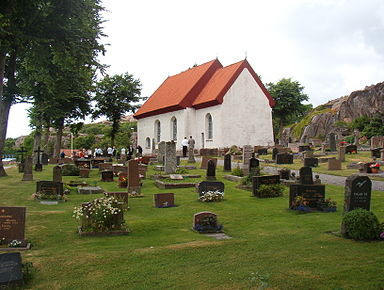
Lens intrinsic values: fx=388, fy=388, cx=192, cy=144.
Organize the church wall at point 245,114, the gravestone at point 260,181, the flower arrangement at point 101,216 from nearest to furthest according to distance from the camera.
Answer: the flower arrangement at point 101,216 < the gravestone at point 260,181 < the church wall at point 245,114

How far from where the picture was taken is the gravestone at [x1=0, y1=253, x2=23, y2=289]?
480cm

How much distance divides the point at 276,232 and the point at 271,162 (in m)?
17.3

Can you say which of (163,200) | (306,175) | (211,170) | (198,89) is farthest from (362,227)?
(198,89)

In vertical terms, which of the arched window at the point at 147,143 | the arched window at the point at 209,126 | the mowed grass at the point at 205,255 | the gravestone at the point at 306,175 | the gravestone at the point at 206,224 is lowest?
the mowed grass at the point at 205,255

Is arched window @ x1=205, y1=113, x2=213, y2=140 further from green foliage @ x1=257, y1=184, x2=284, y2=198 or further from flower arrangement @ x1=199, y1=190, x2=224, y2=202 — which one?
flower arrangement @ x1=199, y1=190, x2=224, y2=202

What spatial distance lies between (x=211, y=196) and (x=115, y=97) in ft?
116

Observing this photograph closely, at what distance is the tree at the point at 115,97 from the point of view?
1751 inches

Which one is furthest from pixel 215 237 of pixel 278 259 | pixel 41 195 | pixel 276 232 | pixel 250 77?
pixel 250 77

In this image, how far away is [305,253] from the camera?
626cm

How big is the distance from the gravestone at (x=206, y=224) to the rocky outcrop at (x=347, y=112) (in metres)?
37.7

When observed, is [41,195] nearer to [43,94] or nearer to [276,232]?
[276,232]

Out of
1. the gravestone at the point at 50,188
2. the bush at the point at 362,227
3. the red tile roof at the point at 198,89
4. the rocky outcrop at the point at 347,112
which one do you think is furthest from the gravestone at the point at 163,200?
the rocky outcrop at the point at 347,112

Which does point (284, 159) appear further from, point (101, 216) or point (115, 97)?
point (115, 97)

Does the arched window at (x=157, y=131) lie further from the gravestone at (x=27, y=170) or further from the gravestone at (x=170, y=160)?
the gravestone at (x=27, y=170)
